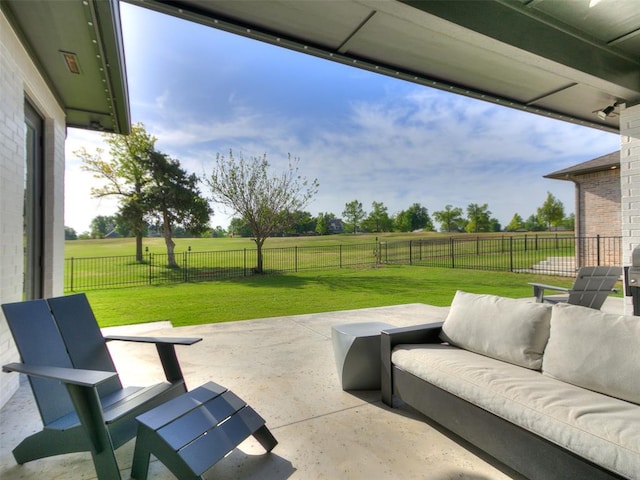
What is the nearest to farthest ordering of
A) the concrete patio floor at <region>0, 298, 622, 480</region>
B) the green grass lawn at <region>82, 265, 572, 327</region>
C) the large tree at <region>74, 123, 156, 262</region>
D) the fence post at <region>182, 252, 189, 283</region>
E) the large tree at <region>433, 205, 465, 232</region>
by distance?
the concrete patio floor at <region>0, 298, 622, 480</region> < the green grass lawn at <region>82, 265, 572, 327</region> < the fence post at <region>182, 252, 189, 283</region> < the large tree at <region>74, 123, 156, 262</region> < the large tree at <region>433, 205, 465, 232</region>

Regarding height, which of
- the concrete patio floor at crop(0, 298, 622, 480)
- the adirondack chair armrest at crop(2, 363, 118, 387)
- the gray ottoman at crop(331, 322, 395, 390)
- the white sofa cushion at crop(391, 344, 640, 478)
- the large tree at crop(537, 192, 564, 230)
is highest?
the large tree at crop(537, 192, 564, 230)

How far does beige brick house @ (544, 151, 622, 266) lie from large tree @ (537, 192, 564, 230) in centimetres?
230

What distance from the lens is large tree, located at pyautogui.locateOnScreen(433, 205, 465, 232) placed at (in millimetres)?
14601

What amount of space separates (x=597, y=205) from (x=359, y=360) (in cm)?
1219

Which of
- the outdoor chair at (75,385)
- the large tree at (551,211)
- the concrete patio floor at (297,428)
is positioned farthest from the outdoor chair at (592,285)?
the large tree at (551,211)

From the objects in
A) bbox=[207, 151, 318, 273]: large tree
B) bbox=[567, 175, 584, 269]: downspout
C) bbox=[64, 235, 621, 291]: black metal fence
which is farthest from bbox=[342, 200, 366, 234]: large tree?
bbox=[567, 175, 584, 269]: downspout

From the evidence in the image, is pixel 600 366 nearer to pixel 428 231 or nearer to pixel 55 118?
pixel 55 118

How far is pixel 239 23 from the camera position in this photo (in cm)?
272

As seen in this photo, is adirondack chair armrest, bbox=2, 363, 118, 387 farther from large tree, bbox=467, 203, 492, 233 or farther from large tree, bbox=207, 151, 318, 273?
large tree, bbox=467, 203, 492, 233

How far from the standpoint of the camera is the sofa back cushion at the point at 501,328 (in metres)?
2.04

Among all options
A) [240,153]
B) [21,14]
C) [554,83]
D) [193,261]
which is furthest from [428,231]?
[21,14]

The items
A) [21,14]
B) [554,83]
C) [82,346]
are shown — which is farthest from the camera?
[554,83]

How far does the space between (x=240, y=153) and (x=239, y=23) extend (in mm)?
10161

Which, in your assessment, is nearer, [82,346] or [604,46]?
[82,346]
